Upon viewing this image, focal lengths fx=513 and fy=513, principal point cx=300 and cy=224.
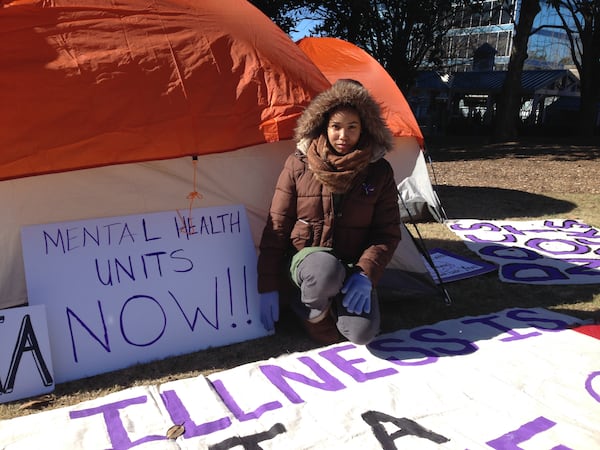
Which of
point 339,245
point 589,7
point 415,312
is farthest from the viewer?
point 589,7

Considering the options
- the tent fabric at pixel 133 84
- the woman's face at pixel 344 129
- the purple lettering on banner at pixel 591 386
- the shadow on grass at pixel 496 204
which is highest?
the tent fabric at pixel 133 84

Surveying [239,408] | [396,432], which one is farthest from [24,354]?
[396,432]

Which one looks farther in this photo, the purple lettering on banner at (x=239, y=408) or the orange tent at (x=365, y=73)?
the orange tent at (x=365, y=73)

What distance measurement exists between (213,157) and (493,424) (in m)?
1.85

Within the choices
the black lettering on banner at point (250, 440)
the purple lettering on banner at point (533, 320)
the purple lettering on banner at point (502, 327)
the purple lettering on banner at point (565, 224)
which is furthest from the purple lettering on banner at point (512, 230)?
the black lettering on banner at point (250, 440)

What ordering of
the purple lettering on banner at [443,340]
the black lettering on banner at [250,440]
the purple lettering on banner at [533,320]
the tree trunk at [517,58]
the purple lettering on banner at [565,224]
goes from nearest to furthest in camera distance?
1. the black lettering on banner at [250,440]
2. the purple lettering on banner at [443,340]
3. the purple lettering on banner at [533,320]
4. the purple lettering on banner at [565,224]
5. the tree trunk at [517,58]

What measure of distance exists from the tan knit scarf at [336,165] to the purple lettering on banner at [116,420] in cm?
125

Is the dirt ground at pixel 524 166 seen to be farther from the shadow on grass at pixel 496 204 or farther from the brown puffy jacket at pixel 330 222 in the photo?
the brown puffy jacket at pixel 330 222

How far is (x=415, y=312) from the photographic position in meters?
3.07

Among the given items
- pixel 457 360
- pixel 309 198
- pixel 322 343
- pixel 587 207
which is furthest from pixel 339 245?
pixel 587 207

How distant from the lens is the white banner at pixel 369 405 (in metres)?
1.86

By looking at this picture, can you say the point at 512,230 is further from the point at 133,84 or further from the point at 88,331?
the point at 88,331

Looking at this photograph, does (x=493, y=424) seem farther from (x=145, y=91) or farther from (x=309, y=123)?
(x=145, y=91)

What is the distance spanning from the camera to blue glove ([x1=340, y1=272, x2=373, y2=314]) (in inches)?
93.5
